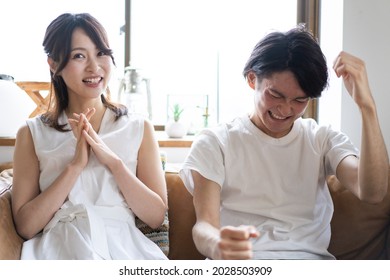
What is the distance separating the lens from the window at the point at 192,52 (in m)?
2.44

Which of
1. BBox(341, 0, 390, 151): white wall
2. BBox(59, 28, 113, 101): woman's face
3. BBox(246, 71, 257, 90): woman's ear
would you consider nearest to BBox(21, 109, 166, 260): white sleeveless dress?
BBox(59, 28, 113, 101): woman's face

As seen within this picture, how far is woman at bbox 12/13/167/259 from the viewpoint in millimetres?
1169

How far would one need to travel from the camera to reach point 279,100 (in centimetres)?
108

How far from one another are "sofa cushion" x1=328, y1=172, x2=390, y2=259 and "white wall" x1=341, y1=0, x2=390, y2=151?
384 mm

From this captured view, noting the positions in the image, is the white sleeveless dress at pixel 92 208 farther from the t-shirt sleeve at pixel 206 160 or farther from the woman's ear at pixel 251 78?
the woman's ear at pixel 251 78

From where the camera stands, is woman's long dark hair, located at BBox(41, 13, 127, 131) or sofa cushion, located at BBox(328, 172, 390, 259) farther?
sofa cushion, located at BBox(328, 172, 390, 259)

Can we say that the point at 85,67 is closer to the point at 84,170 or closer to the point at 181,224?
the point at 84,170

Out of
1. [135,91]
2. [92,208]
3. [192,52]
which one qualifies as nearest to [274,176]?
[92,208]

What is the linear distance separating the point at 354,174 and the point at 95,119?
731 mm

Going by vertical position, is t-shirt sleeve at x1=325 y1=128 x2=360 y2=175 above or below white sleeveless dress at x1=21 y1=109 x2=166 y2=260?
above

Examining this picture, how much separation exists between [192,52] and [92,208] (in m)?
1.46

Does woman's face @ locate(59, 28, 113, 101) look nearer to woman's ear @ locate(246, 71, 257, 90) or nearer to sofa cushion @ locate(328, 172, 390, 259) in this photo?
woman's ear @ locate(246, 71, 257, 90)
